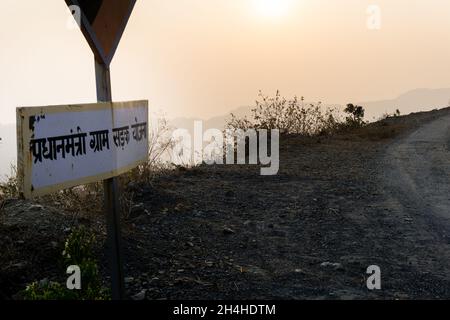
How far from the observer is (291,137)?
13172 mm

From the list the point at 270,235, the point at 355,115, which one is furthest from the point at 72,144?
the point at 355,115

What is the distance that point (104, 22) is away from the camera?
128 inches

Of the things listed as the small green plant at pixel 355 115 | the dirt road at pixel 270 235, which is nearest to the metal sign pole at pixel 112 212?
the dirt road at pixel 270 235

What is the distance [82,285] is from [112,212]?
72 cm

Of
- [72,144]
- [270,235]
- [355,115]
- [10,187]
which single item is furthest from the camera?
[355,115]

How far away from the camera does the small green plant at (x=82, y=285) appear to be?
3432 mm

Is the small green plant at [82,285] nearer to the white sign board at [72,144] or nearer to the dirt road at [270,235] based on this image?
the dirt road at [270,235]

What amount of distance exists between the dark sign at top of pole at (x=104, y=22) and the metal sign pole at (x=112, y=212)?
78 mm

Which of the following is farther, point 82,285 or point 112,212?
point 82,285

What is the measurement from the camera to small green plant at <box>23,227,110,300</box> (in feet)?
11.3

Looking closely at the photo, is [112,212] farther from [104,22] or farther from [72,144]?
[104,22]

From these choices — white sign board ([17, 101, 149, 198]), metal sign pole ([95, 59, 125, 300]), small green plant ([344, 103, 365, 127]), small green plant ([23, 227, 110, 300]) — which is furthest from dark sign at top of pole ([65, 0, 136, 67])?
small green plant ([344, 103, 365, 127])
